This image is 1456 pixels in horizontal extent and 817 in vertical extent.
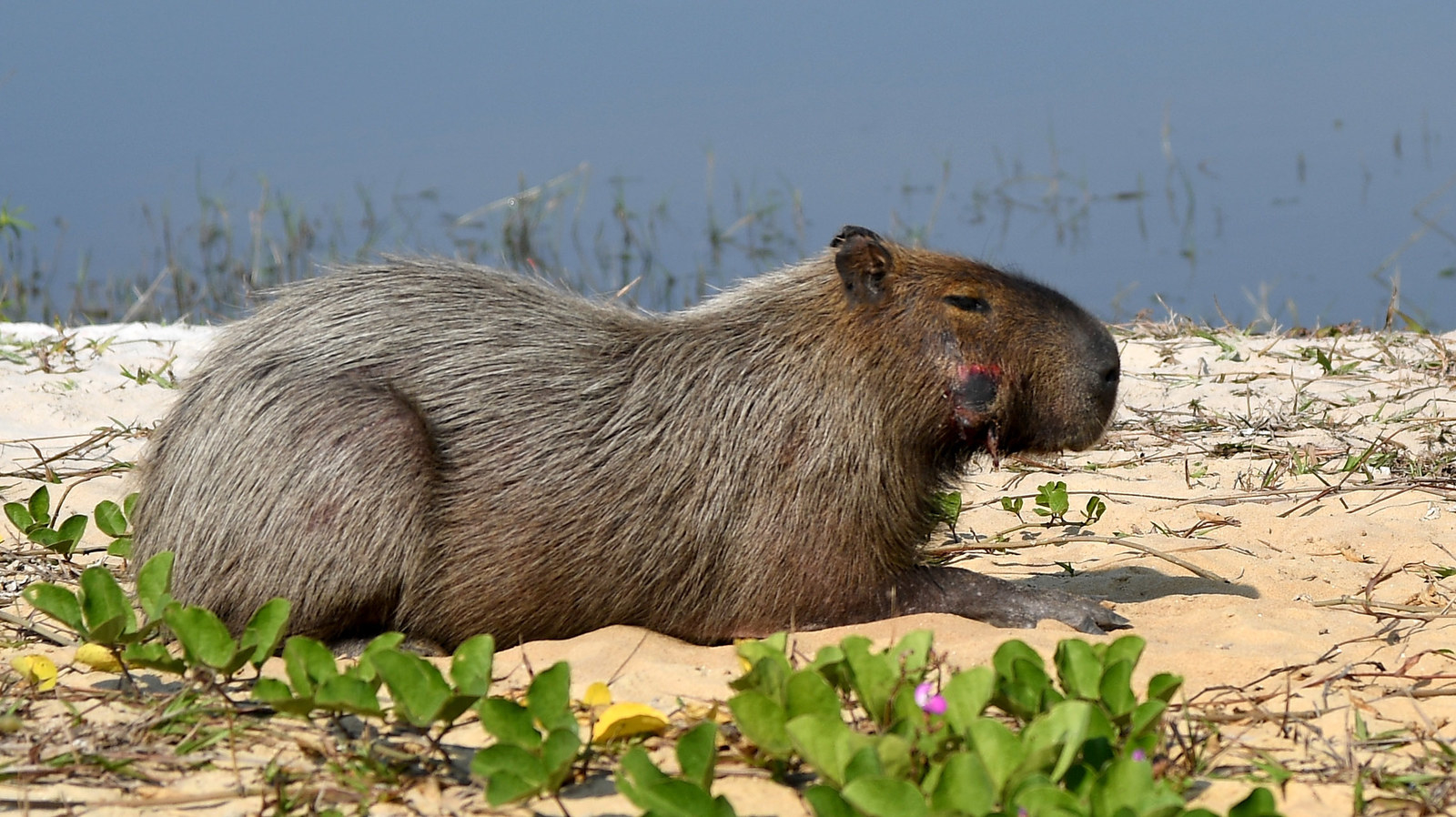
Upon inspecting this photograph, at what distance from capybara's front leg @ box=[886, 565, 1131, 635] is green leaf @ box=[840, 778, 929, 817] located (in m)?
1.53

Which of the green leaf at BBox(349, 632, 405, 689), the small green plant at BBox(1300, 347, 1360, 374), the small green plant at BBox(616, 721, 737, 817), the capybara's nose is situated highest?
the capybara's nose

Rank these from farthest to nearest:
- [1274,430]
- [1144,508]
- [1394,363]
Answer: [1394,363], [1274,430], [1144,508]

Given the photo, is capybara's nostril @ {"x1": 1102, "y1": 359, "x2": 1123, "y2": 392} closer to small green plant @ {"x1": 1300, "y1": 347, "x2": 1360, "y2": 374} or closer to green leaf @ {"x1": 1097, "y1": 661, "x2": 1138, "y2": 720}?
green leaf @ {"x1": 1097, "y1": 661, "x2": 1138, "y2": 720}

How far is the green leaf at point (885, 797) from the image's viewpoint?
1.99 meters

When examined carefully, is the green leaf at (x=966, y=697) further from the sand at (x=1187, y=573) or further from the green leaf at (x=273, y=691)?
the green leaf at (x=273, y=691)

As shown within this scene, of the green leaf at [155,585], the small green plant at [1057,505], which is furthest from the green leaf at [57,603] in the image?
the small green plant at [1057,505]

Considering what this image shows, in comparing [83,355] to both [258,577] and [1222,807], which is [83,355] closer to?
[258,577]

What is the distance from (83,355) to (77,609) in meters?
3.99

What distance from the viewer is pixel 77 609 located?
2814 millimetres

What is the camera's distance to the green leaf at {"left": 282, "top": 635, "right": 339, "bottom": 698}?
242 cm

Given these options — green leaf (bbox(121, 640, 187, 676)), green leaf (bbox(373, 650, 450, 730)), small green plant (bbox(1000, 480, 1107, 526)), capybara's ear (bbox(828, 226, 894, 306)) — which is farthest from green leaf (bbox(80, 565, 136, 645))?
small green plant (bbox(1000, 480, 1107, 526))

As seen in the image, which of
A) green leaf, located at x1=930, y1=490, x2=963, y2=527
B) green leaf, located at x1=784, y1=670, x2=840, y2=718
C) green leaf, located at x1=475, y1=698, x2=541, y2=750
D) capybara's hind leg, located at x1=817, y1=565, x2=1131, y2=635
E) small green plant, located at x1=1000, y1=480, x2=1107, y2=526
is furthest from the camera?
small green plant, located at x1=1000, y1=480, x2=1107, y2=526

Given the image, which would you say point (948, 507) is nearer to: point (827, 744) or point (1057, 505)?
point (1057, 505)

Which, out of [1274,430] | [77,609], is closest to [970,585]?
[77,609]
